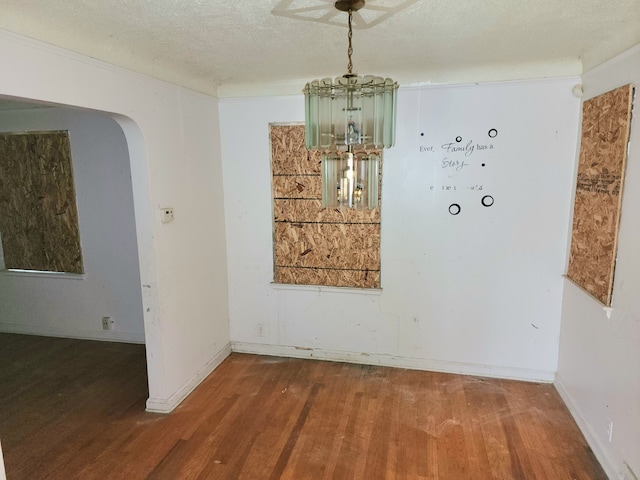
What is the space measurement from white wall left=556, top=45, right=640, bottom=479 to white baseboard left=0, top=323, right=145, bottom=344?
3788 millimetres

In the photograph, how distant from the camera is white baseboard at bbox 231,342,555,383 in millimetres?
3281

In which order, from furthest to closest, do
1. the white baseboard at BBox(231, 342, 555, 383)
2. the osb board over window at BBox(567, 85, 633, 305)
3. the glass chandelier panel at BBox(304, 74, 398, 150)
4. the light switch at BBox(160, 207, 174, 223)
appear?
the white baseboard at BBox(231, 342, 555, 383) < the light switch at BBox(160, 207, 174, 223) < the osb board over window at BBox(567, 85, 633, 305) < the glass chandelier panel at BBox(304, 74, 398, 150)

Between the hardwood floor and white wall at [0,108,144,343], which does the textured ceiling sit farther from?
Answer: the hardwood floor

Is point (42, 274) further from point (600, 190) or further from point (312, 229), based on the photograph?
point (600, 190)

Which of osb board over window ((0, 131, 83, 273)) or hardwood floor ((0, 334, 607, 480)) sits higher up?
osb board over window ((0, 131, 83, 273))

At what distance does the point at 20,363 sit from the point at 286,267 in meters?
2.52

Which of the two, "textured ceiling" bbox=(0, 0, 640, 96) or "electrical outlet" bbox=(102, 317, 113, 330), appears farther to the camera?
"electrical outlet" bbox=(102, 317, 113, 330)

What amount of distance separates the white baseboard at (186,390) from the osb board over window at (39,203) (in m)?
1.74

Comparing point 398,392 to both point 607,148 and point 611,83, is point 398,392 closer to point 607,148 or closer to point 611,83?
point 607,148

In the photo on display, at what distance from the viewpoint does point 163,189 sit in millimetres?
2805

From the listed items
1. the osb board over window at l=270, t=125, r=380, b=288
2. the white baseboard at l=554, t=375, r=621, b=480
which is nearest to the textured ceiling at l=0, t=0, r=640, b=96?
the osb board over window at l=270, t=125, r=380, b=288

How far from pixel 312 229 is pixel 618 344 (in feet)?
7.32

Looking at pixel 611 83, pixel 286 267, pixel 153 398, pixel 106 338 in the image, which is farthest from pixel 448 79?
pixel 106 338

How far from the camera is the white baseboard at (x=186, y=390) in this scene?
2.91 m
